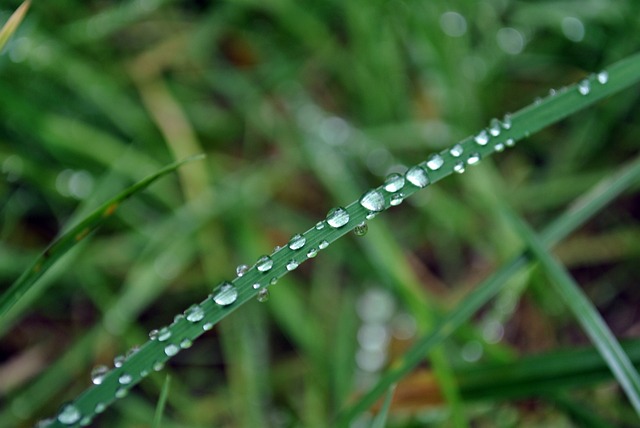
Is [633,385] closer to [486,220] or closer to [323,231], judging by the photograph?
[323,231]

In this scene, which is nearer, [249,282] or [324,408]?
[249,282]

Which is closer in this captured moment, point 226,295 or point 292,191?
point 226,295

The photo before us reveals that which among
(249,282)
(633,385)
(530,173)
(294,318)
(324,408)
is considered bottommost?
(633,385)

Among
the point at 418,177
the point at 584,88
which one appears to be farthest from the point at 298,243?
the point at 584,88

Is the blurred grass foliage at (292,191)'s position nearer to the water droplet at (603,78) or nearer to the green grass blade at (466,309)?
the green grass blade at (466,309)

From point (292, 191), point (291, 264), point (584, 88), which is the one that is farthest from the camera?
point (292, 191)

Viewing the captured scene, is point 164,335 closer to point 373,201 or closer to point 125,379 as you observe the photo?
point 125,379

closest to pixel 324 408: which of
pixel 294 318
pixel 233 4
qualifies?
pixel 294 318
